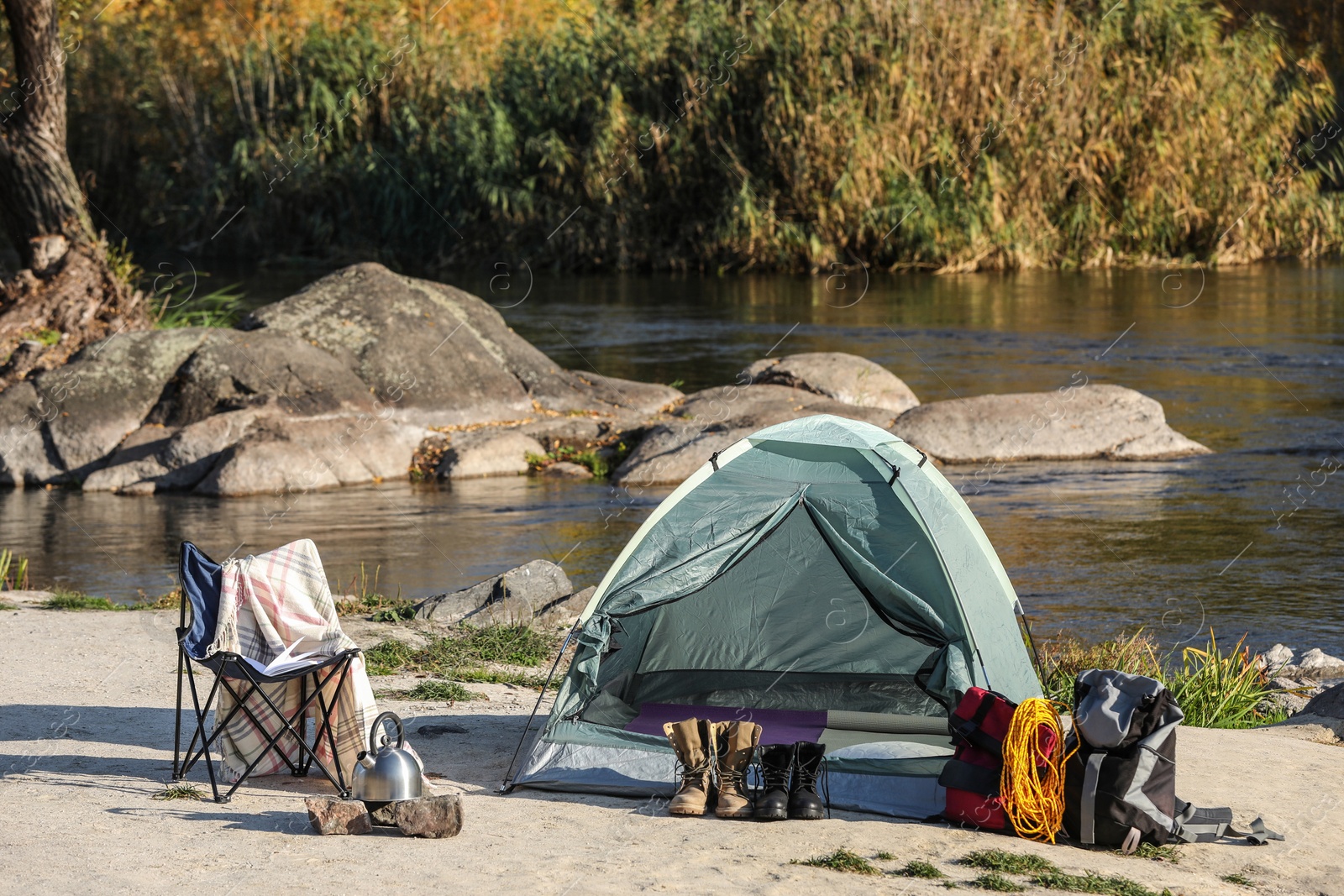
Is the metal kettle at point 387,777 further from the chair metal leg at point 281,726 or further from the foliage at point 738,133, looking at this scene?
the foliage at point 738,133

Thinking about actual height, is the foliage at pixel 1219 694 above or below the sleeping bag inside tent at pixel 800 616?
below

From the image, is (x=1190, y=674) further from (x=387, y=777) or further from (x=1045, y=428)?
(x=1045, y=428)

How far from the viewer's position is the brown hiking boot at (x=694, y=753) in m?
6.02

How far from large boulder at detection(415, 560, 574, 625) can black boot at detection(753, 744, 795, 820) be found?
142 inches

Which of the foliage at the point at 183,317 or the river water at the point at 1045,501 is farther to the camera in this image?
the foliage at the point at 183,317

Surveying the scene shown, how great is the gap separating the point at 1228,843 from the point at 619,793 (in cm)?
230

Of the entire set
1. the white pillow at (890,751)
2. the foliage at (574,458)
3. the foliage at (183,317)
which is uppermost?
the foliage at (183,317)

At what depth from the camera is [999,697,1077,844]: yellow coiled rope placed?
18.6ft

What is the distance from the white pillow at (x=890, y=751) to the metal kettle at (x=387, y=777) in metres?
1.78

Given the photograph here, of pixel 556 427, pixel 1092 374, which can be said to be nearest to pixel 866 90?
pixel 1092 374

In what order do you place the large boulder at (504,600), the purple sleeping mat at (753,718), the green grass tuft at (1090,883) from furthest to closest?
the large boulder at (504,600)
the purple sleeping mat at (753,718)
the green grass tuft at (1090,883)

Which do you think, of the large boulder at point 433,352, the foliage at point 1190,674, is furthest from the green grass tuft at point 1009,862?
the large boulder at point 433,352

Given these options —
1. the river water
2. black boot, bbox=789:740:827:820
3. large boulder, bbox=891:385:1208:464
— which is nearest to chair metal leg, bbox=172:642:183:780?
black boot, bbox=789:740:827:820

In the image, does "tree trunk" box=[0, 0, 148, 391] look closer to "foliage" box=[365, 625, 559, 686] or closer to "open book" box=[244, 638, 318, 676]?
"foliage" box=[365, 625, 559, 686]
